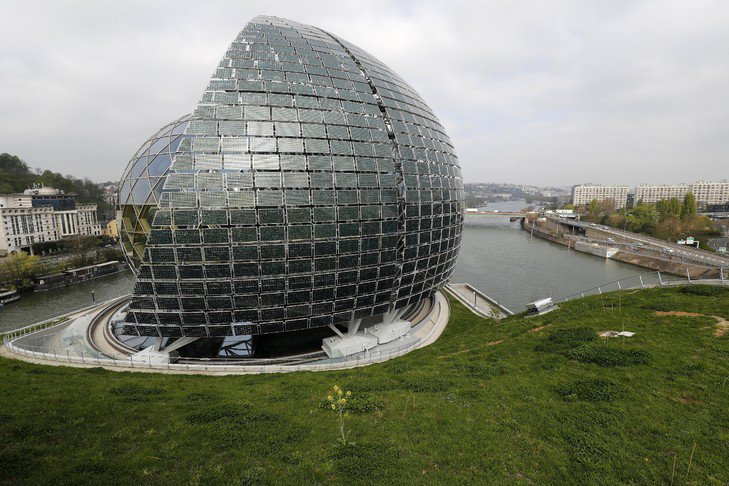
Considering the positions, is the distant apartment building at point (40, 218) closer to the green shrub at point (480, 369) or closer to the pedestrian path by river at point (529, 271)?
the pedestrian path by river at point (529, 271)

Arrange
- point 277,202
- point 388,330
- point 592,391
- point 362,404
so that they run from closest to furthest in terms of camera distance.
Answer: point 592,391, point 362,404, point 277,202, point 388,330

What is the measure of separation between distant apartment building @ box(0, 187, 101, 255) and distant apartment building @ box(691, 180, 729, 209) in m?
243

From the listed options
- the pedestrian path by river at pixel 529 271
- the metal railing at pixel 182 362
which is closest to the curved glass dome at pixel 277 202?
the metal railing at pixel 182 362

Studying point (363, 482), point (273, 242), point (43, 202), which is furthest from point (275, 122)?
point (43, 202)

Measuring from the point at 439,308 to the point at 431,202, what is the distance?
1015 centimetres

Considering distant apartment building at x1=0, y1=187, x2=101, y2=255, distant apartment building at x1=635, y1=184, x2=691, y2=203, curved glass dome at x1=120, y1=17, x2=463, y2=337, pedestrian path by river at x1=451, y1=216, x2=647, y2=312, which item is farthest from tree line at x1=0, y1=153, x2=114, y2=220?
distant apartment building at x1=635, y1=184, x2=691, y2=203

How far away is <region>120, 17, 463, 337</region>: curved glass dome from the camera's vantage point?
14805 mm

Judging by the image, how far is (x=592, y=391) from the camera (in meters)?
9.87

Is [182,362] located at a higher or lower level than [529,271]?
higher

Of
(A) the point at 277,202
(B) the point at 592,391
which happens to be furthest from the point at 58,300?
(B) the point at 592,391

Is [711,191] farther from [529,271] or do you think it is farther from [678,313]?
[678,313]

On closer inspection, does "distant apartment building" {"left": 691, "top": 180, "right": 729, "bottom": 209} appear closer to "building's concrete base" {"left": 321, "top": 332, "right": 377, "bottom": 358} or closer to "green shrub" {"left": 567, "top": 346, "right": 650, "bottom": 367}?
"green shrub" {"left": 567, "top": 346, "right": 650, "bottom": 367}

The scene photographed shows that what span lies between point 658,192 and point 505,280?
201 metres

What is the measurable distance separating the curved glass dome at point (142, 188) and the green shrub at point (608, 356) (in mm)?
A: 18795
